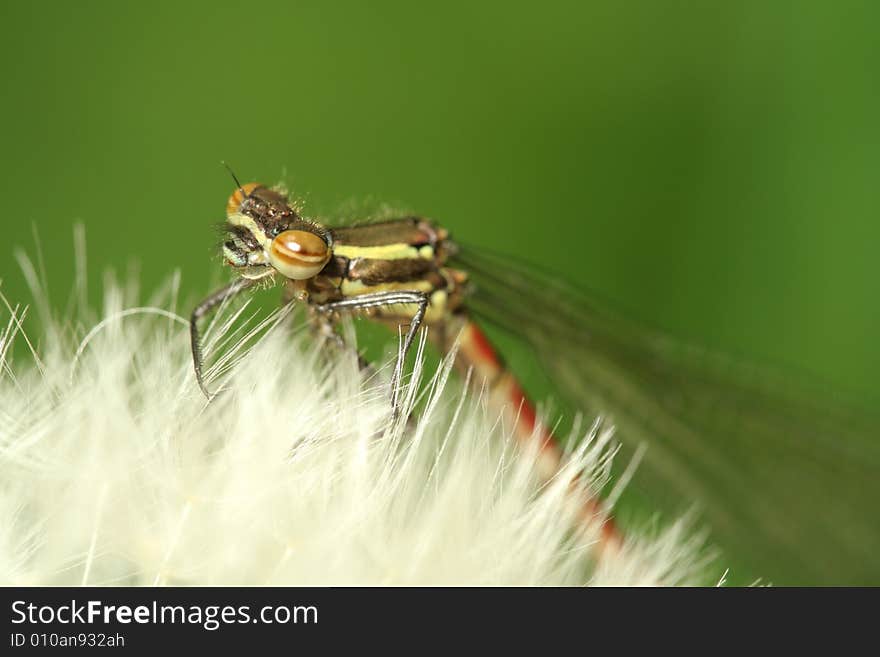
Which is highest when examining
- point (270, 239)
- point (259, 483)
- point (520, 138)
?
point (520, 138)

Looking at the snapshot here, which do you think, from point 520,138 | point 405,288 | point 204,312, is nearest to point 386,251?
point 405,288

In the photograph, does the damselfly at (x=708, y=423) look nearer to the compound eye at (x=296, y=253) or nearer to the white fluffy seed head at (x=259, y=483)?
the compound eye at (x=296, y=253)

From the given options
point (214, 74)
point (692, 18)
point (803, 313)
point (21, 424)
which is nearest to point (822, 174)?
point (803, 313)

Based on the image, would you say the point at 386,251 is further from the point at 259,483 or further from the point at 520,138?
the point at 520,138

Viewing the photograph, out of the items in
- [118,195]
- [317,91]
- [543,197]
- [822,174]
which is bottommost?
[822,174]

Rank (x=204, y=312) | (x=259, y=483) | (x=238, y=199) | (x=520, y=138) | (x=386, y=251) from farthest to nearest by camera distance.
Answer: (x=520, y=138) < (x=386, y=251) < (x=238, y=199) < (x=204, y=312) < (x=259, y=483)

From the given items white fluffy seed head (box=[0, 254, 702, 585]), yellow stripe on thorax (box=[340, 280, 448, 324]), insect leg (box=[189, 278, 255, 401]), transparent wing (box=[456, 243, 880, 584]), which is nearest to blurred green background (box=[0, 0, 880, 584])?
transparent wing (box=[456, 243, 880, 584])

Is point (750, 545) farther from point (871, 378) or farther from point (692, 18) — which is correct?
point (692, 18)
